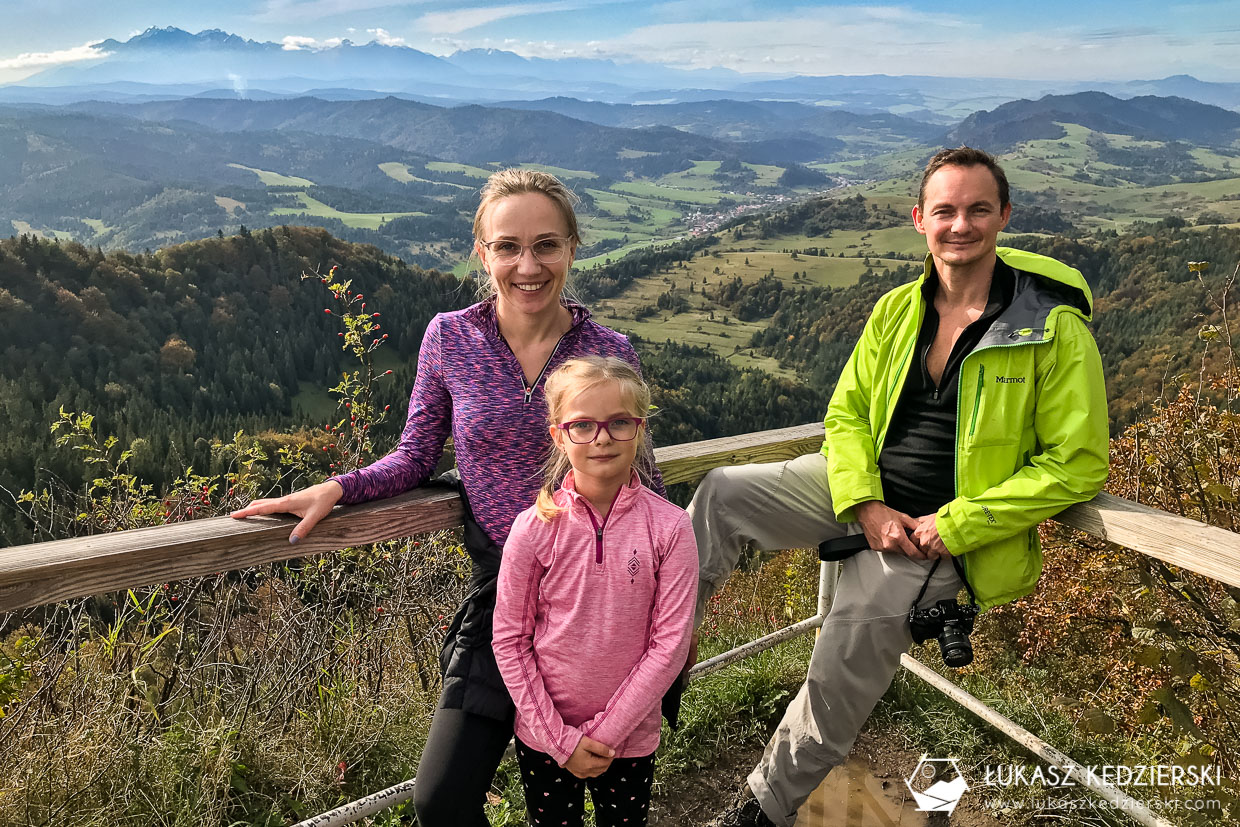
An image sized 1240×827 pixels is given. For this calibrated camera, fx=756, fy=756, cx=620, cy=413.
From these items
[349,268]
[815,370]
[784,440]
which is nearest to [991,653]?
[784,440]

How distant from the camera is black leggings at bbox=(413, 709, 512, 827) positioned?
5.86 ft

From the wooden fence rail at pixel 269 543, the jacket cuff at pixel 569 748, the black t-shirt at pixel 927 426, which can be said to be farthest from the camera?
the black t-shirt at pixel 927 426

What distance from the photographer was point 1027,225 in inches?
5610

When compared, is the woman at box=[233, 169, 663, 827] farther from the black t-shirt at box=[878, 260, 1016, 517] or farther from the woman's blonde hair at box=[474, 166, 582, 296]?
the black t-shirt at box=[878, 260, 1016, 517]

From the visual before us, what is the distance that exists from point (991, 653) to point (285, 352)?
71.2 metres

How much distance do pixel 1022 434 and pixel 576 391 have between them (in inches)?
53.7

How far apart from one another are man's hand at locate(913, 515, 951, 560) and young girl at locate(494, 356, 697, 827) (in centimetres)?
85

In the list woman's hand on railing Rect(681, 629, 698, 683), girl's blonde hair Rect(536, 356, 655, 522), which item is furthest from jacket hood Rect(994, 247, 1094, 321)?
woman's hand on railing Rect(681, 629, 698, 683)

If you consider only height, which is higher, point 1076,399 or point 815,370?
point 1076,399

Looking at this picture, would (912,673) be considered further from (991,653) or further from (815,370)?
(815,370)

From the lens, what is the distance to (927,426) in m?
2.42

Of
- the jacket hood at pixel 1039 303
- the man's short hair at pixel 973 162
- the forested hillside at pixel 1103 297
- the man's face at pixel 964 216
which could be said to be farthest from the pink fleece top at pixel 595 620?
the forested hillside at pixel 1103 297

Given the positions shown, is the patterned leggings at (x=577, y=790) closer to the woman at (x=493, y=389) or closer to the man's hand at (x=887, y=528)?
the woman at (x=493, y=389)

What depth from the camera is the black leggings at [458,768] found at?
179 centimetres
